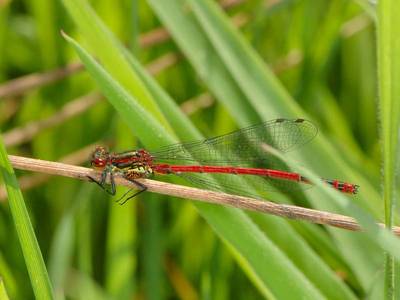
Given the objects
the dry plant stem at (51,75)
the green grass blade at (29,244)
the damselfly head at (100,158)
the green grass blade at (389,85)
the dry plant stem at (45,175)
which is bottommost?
the green grass blade at (389,85)

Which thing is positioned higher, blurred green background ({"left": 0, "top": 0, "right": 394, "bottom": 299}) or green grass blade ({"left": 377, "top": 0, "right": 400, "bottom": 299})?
blurred green background ({"left": 0, "top": 0, "right": 394, "bottom": 299})

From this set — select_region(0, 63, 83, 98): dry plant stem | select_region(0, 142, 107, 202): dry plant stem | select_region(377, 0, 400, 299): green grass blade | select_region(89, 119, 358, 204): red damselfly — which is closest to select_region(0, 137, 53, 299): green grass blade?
select_region(89, 119, 358, 204): red damselfly

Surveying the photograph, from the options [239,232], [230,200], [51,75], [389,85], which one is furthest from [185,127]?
[51,75]

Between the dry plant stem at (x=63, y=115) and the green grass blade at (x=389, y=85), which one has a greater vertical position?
the dry plant stem at (x=63, y=115)

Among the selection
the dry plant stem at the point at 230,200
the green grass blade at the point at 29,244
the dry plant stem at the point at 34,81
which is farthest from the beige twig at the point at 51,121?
the green grass blade at the point at 29,244

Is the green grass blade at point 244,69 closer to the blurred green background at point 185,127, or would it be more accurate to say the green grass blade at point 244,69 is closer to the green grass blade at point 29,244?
the blurred green background at point 185,127

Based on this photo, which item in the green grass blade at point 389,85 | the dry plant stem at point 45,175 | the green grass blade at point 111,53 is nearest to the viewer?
the green grass blade at point 389,85

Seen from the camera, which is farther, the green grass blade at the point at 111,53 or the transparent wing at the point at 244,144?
the transparent wing at the point at 244,144

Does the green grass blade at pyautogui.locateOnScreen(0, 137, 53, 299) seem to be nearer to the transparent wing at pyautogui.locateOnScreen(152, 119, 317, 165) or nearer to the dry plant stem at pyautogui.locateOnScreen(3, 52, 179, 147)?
the transparent wing at pyautogui.locateOnScreen(152, 119, 317, 165)
